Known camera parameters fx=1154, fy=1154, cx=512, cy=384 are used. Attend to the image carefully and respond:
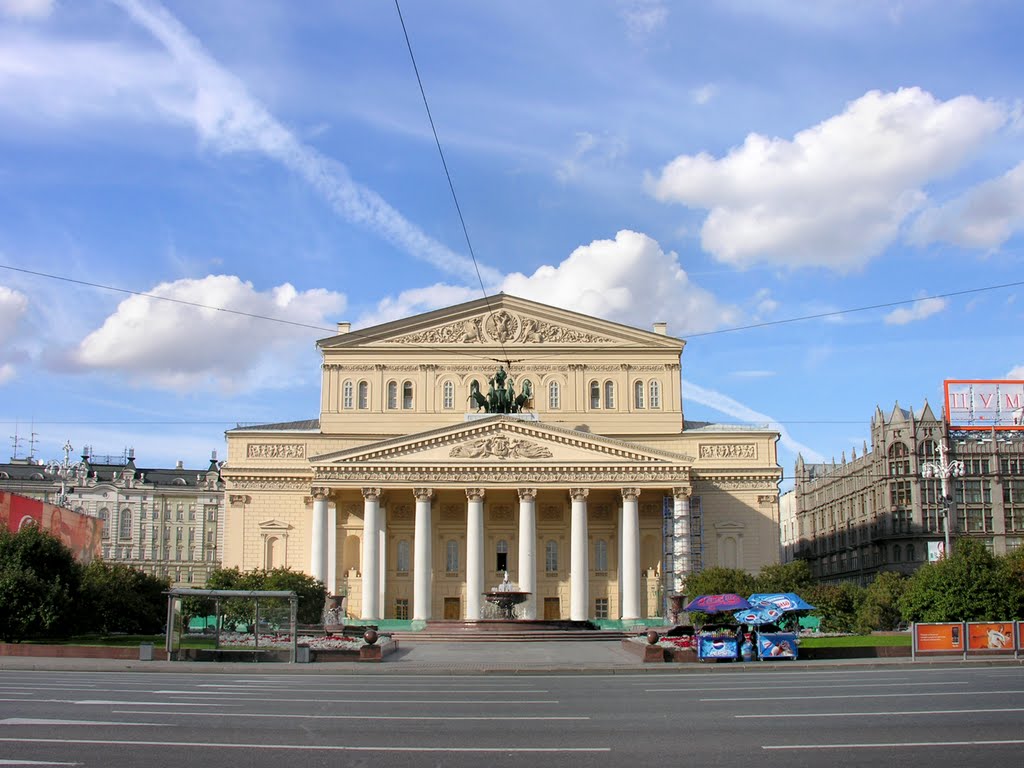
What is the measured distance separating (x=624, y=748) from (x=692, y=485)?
60559 millimetres

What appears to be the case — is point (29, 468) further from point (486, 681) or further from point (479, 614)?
point (486, 681)

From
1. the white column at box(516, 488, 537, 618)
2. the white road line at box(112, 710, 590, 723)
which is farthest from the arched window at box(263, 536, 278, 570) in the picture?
the white road line at box(112, 710, 590, 723)

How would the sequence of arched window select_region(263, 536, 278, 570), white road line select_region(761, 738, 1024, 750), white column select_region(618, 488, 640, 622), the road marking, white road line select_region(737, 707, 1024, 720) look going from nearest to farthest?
white road line select_region(761, 738, 1024, 750) → the road marking → white road line select_region(737, 707, 1024, 720) → white column select_region(618, 488, 640, 622) → arched window select_region(263, 536, 278, 570)

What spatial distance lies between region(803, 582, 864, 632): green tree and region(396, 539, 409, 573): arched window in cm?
2862

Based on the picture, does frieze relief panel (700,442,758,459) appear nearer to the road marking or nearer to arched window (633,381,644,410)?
arched window (633,381,644,410)

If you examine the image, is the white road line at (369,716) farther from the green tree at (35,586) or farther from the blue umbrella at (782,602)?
the green tree at (35,586)

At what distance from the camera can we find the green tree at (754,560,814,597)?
57.2 metres

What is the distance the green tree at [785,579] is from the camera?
57219 mm

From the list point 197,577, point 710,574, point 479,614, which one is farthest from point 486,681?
point 197,577

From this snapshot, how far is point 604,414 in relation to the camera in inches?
3017

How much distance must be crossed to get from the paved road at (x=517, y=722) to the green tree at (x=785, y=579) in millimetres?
29456

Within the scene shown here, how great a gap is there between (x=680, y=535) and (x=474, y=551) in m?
12.4

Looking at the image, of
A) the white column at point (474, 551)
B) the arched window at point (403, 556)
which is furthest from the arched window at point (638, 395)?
the arched window at point (403, 556)

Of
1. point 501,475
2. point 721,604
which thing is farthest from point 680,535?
point 721,604
